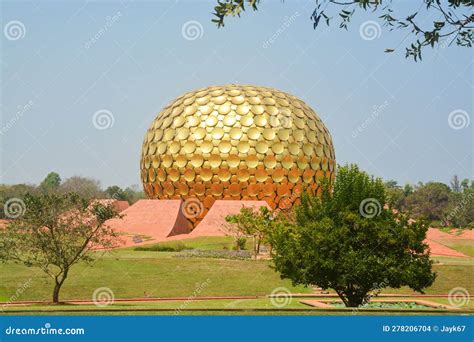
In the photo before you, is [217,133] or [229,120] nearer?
[217,133]

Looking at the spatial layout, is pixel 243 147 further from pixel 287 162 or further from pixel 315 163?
pixel 315 163

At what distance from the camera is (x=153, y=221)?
135ft

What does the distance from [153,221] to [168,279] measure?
18150 millimetres

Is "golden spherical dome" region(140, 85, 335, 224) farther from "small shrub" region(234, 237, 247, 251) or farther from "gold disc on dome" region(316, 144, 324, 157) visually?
"small shrub" region(234, 237, 247, 251)

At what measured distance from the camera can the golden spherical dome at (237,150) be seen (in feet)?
140

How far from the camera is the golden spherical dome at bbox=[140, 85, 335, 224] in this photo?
42.8m

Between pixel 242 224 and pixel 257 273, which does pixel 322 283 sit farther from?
pixel 242 224

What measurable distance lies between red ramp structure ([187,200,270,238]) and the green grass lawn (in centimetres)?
990

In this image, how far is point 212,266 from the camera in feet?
82.4

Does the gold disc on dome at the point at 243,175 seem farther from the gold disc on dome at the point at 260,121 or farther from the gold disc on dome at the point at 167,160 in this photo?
the gold disc on dome at the point at 167,160

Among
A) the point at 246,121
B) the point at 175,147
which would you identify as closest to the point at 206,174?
the point at 175,147

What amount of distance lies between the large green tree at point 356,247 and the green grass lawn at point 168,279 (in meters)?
2.01

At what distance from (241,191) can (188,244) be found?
917cm

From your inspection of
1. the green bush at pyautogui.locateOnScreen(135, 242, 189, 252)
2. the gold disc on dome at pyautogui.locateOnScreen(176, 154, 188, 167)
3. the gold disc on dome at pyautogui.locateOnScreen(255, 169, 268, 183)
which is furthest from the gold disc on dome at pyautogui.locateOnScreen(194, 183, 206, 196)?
the green bush at pyautogui.locateOnScreen(135, 242, 189, 252)
